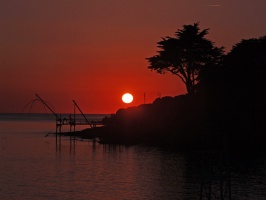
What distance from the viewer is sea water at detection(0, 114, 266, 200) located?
43406 mm

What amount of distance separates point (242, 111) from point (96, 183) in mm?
40466

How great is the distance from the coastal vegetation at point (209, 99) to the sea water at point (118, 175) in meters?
8.65

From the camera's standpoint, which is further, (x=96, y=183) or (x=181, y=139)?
(x=181, y=139)

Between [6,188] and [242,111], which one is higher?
[242,111]

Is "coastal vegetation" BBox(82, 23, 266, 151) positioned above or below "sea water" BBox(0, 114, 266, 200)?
above

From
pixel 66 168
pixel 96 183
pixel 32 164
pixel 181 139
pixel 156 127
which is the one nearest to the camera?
pixel 96 183

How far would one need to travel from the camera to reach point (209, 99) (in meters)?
88.0

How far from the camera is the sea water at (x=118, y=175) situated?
4341 cm

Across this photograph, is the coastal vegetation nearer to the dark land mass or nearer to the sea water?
the dark land mass

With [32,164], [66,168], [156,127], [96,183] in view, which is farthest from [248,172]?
[156,127]

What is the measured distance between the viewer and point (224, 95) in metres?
85.4

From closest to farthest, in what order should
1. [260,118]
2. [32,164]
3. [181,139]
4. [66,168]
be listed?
1. [66,168]
2. [32,164]
3. [260,118]
4. [181,139]

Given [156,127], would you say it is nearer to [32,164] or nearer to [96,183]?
[32,164]

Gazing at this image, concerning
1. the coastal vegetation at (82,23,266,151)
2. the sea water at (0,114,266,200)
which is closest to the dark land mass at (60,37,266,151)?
the coastal vegetation at (82,23,266,151)
